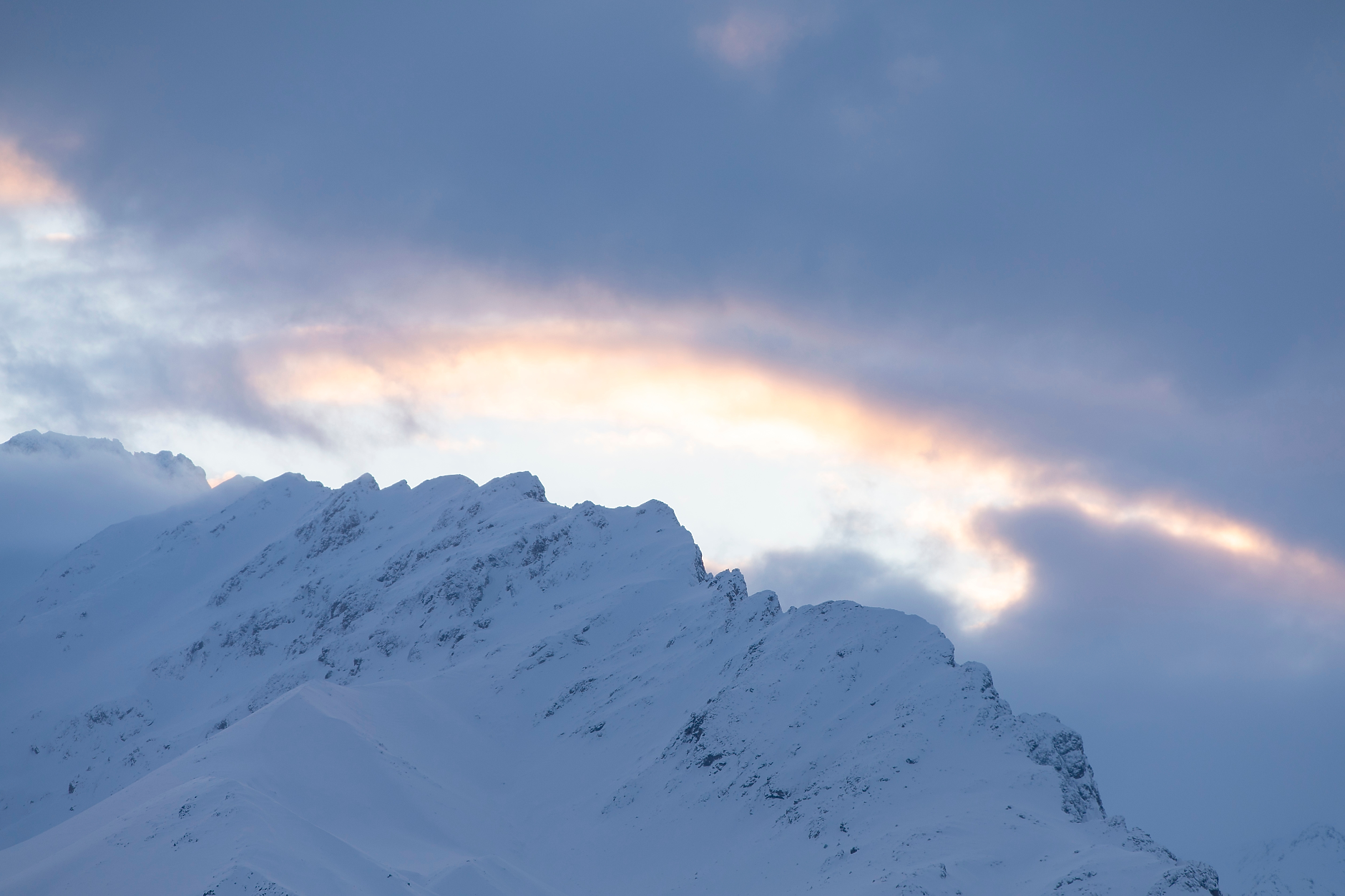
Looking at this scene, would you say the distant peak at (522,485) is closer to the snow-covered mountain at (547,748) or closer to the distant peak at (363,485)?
the snow-covered mountain at (547,748)

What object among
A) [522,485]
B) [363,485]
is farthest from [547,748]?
[363,485]

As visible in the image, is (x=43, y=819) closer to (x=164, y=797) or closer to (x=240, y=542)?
(x=240, y=542)

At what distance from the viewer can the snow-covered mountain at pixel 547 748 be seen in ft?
180

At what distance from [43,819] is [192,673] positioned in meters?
26.6

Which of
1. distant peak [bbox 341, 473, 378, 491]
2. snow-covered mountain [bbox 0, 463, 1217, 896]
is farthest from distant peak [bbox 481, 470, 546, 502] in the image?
distant peak [bbox 341, 473, 378, 491]

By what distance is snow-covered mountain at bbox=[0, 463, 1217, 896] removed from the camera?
5488 centimetres

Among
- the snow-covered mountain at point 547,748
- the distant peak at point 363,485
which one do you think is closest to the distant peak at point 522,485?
the snow-covered mountain at point 547,748

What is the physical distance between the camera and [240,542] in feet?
630

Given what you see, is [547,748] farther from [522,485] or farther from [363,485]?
[363,485]

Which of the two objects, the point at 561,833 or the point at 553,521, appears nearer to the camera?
the point at 561,833

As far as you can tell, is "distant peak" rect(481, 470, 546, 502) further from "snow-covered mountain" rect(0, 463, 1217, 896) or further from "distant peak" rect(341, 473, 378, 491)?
"distant peak" rect(341, 473, 378, 491)

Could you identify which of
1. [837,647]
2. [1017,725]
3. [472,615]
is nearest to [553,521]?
[472,615]

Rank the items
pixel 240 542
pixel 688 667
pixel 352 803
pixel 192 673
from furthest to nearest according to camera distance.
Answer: pixel 240 542
pixel 192 673
pixel 688 667
pixel 352 803

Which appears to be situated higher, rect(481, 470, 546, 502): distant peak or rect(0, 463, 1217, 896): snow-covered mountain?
rect(481, 470, 546, 502): distant peak
